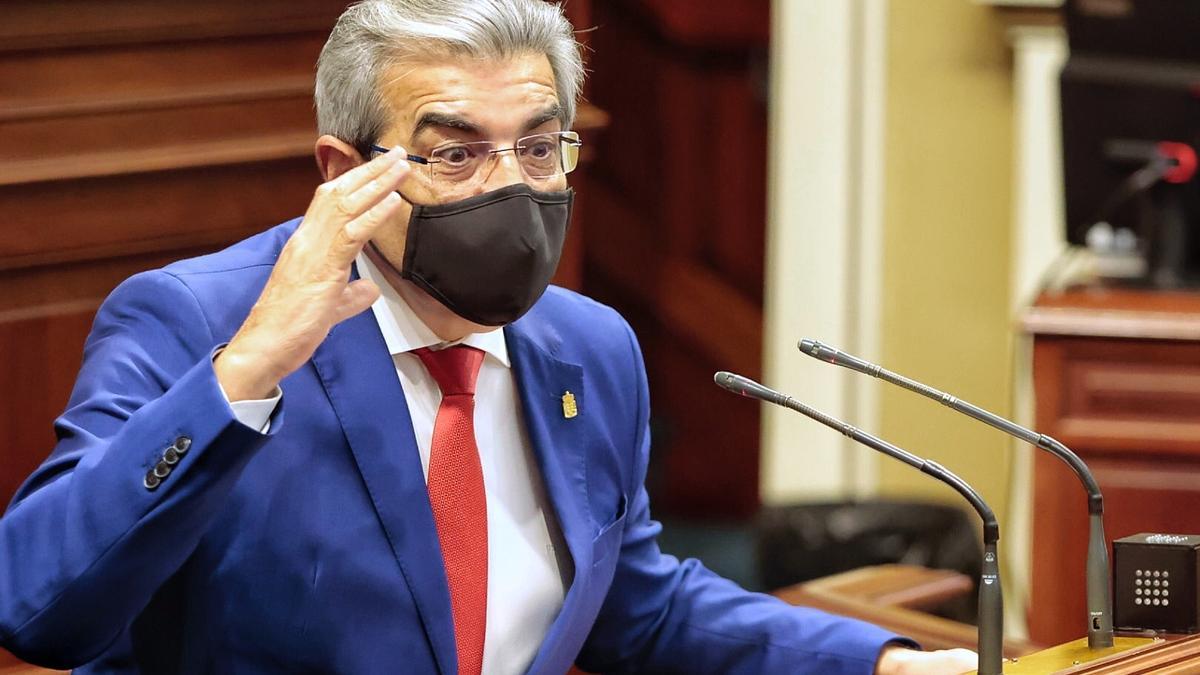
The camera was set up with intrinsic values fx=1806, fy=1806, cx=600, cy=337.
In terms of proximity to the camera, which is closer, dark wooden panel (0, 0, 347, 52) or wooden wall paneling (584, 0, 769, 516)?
dark wooden panel (0, 0, 347, 52)

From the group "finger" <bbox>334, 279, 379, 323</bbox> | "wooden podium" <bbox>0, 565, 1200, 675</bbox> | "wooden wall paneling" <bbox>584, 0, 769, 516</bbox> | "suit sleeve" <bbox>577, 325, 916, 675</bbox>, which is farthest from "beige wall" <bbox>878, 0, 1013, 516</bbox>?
"finger" <bbox>334, 279, 379, 323</bbox>

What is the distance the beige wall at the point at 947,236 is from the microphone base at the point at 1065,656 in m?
2.96

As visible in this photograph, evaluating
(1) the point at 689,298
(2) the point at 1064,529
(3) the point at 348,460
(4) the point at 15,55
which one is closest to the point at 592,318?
(3) the point at 348,460

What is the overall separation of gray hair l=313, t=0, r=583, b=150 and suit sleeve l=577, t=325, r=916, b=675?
446 mm

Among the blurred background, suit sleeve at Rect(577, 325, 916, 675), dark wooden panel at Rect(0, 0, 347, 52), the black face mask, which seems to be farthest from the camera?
the blurred background

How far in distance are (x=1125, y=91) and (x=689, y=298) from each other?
1841mm

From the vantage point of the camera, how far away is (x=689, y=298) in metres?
5.33

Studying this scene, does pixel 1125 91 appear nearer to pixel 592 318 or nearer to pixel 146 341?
pixel 592 318

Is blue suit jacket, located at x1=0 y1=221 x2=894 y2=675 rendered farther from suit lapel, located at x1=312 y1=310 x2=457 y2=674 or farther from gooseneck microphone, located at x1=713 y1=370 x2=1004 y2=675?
gooseneck microphone, located at x1=713 y1=370 x2=1004 y2=675

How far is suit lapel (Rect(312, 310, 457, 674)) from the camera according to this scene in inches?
69.0

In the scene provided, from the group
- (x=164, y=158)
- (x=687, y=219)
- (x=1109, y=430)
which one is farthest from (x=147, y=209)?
(x=687, y=219)

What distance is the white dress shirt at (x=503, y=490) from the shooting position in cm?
184

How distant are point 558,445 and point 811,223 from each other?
3.05m

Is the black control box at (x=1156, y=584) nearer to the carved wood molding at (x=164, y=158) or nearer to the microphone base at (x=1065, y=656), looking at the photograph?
the microphone base at (x=1065, y=656)
